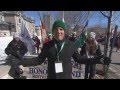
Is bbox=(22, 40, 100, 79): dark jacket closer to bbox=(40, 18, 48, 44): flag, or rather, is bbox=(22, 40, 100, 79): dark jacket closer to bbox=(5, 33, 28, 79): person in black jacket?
bbox=(5, 33, 28, 79): person in black jacket

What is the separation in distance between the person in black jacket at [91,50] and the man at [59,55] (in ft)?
5.48

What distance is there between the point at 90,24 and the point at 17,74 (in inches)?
76.5

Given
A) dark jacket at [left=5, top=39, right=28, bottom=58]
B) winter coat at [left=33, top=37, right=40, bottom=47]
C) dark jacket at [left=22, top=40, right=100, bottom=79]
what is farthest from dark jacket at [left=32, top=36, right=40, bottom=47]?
dark jacket at [left=22, top=40, right=100, bottom=79]

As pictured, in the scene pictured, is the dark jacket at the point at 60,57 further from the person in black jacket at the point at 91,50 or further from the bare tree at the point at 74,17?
the person in black jacket at the point at 91,50

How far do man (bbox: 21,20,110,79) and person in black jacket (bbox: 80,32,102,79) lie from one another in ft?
5.48

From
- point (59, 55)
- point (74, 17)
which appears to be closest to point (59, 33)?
point (59, 55)

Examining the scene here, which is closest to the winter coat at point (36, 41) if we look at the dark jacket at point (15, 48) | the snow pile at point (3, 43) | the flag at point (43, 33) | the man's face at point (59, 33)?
the flag at point (43, 33)

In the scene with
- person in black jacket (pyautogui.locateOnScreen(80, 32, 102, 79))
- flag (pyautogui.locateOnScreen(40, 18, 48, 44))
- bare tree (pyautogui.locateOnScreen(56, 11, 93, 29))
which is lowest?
person in black jacket (pyautogui.locateOnScreen(80, 32, 102, 79))

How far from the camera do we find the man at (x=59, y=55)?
4129 millimetres

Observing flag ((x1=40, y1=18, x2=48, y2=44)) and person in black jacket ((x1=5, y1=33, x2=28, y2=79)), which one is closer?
person in black jacket ((x1=5, y1=33, x2=28, y2=79))

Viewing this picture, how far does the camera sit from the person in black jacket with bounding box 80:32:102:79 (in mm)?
5865

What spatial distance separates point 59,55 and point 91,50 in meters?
2.06
